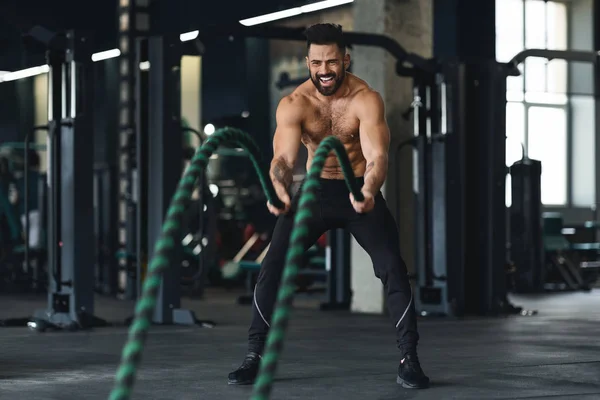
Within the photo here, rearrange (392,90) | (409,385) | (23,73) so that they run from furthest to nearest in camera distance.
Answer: (23,73), (392,90), (409,385)

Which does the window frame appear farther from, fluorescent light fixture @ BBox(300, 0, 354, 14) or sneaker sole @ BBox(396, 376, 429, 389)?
sneaker sole @ BBox(396, 376, 429, 389)

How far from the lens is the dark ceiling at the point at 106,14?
37.2 feet

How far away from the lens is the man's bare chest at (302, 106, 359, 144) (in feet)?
13.5

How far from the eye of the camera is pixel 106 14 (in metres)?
12.5

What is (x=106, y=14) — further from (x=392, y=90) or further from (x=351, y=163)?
(x=351, y=163)

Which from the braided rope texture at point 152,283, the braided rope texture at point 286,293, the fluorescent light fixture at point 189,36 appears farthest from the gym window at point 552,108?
the braided rope texture at point 286,293

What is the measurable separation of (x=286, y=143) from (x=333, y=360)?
1.49 meters

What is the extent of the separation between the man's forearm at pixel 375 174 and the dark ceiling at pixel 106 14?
7370 millimetres

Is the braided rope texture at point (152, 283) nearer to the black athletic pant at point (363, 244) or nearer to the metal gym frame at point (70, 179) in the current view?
the black athletic pant at point (363, 244)

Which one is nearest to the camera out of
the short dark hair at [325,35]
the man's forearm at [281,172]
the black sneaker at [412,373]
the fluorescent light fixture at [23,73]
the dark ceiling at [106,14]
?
the short dark hair at [325,35]

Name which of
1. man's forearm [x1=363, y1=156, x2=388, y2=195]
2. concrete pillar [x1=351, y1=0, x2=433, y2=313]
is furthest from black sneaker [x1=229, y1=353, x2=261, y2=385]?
concrete pillar [x1=351, y1=0, x2=433, y2=313]

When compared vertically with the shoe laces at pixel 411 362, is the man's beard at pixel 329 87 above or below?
above

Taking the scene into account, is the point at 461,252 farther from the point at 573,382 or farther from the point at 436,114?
the point at 573,382

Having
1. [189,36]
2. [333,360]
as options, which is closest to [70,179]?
[189,36]
